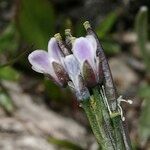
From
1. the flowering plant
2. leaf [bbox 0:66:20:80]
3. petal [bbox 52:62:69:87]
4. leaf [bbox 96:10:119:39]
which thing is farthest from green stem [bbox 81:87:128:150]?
leaf [bbox 96:10:119:39]

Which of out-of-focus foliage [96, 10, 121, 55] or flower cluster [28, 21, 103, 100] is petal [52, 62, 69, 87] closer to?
flower cluster [28, 21, 103, 100]

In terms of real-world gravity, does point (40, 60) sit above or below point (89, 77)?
above

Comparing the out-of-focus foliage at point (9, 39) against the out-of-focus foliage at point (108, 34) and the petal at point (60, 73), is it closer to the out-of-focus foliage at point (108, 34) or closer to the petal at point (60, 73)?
the out-of-focus foliage at point (108, 34)

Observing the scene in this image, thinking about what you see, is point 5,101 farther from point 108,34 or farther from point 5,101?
point 108,34

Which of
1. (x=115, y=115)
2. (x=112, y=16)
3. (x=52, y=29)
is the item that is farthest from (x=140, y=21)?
(x=115, y=115)

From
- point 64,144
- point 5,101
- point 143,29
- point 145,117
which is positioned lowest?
point 64,144

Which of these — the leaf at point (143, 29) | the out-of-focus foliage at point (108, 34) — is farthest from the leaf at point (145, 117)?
the out-of-focus foliage at point (108, 34)

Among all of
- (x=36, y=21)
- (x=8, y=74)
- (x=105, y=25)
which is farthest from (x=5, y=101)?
(x=105, y=25)
